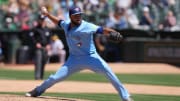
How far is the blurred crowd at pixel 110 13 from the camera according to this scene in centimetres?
2364

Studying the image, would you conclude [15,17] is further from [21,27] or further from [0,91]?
[0,91]

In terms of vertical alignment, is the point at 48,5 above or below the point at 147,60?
above

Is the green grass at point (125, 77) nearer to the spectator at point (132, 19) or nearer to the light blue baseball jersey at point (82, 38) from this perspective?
the spectator at point (132, 19)

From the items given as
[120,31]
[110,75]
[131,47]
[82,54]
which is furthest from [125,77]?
[110,75]

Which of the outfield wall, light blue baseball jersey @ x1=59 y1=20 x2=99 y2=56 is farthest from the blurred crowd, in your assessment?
light blue baseball jersey @ x1=59 y1=20 x2=99 y2=56

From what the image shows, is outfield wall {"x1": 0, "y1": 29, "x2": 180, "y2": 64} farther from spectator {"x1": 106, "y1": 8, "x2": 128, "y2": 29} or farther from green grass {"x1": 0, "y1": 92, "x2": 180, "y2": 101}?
green grass {"x1": 0, "y1": 92, "x2": 180, "y2": 101}

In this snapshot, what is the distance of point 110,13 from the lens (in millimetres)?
23781

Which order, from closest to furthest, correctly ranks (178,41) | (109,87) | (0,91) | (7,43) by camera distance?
1. (0,91)
2. (109,87)
3. (178,41)
4. (7,43)

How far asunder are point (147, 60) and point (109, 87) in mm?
8743

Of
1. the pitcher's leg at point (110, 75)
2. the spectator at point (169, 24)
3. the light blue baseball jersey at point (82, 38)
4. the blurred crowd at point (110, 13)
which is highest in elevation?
the light blue baseball jersey at point (82, 38)

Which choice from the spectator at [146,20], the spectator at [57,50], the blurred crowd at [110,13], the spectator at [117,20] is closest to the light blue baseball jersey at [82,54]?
the spectator at [57,50]

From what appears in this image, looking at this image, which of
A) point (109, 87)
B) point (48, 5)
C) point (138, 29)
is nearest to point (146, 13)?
point (138, 29)

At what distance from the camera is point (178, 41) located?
2255 centimetres

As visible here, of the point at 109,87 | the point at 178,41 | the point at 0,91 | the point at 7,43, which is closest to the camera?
the point at 0,91
